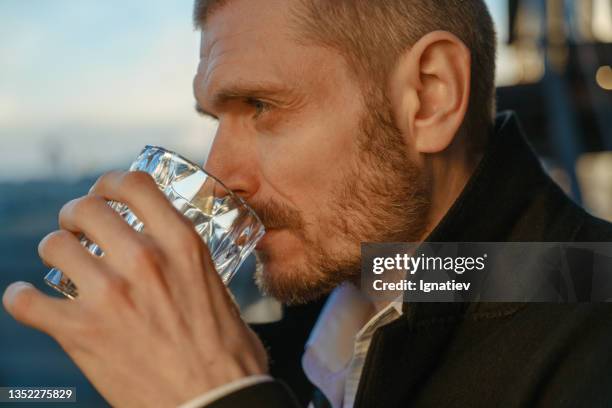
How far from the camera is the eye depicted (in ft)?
5.25

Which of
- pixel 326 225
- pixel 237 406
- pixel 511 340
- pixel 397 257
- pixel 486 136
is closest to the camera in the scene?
pixel 237 406

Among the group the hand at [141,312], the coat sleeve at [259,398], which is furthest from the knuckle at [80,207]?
the coat sleeve at [259,398]

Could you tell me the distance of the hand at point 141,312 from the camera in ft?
3.33

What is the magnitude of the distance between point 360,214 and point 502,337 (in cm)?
40

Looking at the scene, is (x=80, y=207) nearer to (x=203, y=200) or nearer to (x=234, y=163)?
(x=203, y=200)

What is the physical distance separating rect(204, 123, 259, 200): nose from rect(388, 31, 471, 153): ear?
34 centimetres

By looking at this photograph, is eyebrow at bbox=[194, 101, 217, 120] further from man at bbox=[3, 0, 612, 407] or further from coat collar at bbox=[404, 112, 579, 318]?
coat collar at bbox=[404, 112, 579, 318]

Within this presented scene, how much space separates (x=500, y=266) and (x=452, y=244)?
11cm

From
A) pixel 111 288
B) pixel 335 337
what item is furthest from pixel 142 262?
pixel 335 337

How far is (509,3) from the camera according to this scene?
9.23 meters

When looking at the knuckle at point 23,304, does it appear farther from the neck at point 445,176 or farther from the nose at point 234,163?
the neck at point 445,176

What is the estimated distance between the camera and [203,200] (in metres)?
1.28

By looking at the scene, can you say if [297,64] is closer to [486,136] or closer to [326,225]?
[326,225]

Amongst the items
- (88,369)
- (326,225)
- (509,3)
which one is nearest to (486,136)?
(326,225)
